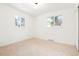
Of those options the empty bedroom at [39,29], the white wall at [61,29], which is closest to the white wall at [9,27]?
the empty bedroom at [39,29]

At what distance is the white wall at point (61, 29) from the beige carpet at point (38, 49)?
75mm

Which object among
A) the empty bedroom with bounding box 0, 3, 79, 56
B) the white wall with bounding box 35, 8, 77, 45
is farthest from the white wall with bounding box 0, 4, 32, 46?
the white wall with bounding box 35, 8, 77, 45

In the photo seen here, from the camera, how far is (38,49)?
51.0 inches

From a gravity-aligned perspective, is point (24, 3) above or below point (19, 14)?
above

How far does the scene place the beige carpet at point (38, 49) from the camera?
126 centimetres

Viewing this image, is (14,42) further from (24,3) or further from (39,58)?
(24,3)

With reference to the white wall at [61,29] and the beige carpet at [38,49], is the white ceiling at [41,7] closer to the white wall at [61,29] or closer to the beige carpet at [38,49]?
the white wall at [61,29]

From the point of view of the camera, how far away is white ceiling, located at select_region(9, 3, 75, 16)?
126cm

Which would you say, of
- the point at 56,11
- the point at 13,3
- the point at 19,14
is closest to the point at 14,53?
the point at 19,14

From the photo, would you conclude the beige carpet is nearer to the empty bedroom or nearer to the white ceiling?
the empty bedroom

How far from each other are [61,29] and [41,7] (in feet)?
1.25

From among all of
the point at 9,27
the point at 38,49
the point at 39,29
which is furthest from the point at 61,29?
the point at 9,27

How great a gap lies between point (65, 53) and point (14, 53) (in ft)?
2.12

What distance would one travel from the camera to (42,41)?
131 centimetres
